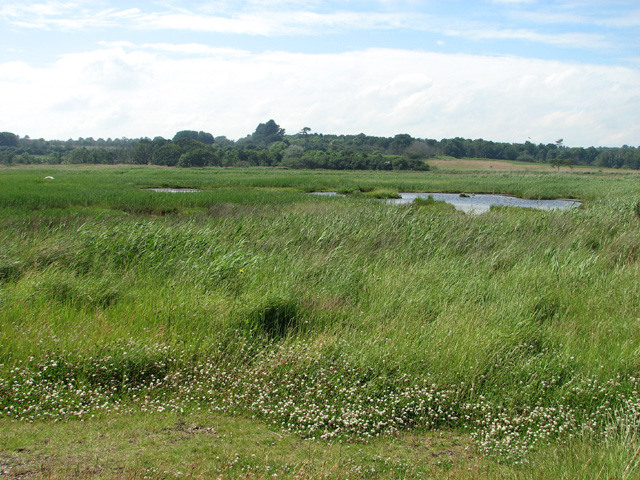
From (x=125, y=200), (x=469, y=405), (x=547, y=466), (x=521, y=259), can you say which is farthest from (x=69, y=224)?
(x=547, y=466)

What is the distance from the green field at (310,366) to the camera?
188 inches

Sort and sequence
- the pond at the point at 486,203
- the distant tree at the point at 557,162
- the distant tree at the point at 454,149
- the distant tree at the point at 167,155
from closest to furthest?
the pond at the point at 486,203 → the distant tree at the point at 167,155 → the distant tree at the point at 557,162 → the distant tree at the point at 454,149

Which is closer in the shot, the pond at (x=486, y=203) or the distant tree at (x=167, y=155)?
the pond at (x=486, y=203)

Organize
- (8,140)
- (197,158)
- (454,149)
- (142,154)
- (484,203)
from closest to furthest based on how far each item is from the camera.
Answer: (484,203) → (197,158) → (142,154) → (454,149) → (8,140)

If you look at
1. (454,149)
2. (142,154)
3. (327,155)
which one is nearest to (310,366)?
(327,155)

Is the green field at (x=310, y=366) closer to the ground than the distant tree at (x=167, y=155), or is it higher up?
closer to the ground

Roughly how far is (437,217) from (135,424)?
15.4 metres

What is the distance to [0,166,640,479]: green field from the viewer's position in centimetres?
478

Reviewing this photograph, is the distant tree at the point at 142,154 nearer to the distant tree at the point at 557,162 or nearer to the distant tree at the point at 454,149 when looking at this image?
the distant tree at the point at 454,149

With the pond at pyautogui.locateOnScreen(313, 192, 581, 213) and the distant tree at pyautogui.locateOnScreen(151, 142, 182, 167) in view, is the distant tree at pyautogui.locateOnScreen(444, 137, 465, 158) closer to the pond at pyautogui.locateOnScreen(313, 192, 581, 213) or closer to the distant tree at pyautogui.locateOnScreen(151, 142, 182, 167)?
the distant tree at pyautogui.locateOnScreen(151, 142, 182, 167)

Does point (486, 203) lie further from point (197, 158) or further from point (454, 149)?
point (454, 149)

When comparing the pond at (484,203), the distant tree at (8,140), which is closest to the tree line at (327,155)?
the distant tree at (8,140)

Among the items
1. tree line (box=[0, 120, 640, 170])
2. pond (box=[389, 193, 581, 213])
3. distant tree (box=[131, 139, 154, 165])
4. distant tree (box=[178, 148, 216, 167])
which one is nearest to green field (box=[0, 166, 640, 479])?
pond (box=[389, 193, 581, 213])

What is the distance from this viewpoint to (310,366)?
6.52 m
